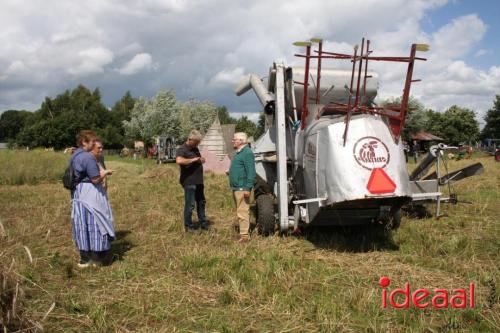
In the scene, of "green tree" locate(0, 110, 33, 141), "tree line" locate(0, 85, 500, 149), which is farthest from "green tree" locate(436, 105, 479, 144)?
"green tree" locate(0, 110, 33, 141)

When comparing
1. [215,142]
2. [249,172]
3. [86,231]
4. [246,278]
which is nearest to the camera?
[246,278]

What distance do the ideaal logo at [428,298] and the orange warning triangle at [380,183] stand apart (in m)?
1.07

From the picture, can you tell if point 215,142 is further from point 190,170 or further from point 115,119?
point 115,119

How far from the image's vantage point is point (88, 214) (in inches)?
198

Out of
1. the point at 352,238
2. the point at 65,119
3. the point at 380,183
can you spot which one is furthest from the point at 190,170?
the point at 65,119

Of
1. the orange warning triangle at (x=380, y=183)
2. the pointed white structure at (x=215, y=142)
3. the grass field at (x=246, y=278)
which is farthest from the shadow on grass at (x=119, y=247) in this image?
the pointed white structure at (x=215, y=142)

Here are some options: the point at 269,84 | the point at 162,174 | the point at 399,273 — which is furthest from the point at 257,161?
the point at 162,174

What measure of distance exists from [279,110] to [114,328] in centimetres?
364

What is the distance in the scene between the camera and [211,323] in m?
3.44

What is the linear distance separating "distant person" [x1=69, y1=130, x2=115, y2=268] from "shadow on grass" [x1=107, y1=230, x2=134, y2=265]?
32cm

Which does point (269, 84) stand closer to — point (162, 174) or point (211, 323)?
point (211, 323)

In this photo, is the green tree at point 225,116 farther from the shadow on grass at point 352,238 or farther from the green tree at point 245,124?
the shadow on grass at point 352,238

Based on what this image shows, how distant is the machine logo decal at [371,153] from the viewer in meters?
4.86

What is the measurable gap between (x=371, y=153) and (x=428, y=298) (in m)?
1.70
